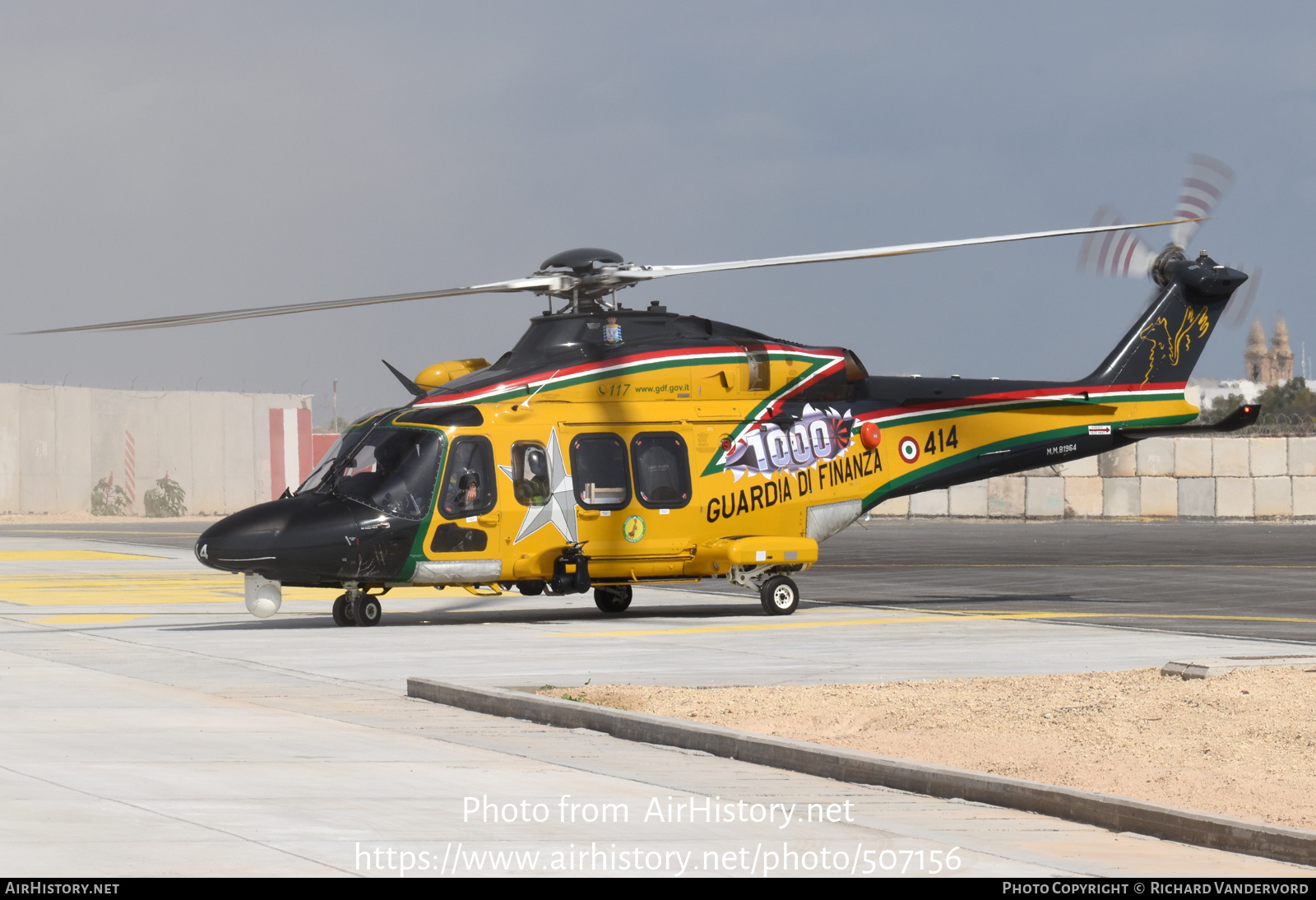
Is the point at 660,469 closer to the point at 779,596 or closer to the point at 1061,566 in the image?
the point at 779,596

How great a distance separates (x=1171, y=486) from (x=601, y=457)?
41.3m

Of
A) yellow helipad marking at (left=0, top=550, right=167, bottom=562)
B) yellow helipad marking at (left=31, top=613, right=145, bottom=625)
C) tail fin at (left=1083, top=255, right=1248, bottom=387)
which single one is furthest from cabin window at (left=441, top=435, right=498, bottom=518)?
yellow helipad marking at (left=0, top=550, right=167, bottom=562)

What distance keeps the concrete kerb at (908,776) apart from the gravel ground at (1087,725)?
1.69ft

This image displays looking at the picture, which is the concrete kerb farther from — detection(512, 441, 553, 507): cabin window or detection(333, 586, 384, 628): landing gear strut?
detection(512, 441, 553, 507): cabin window

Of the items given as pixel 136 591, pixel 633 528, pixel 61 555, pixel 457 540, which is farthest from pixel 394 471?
pixel 61 555

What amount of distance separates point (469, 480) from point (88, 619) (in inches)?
203

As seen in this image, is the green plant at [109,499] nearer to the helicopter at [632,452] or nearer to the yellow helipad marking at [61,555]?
the yellow helipad marking at [61,555]

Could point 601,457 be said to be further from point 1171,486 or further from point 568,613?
point 1171,486

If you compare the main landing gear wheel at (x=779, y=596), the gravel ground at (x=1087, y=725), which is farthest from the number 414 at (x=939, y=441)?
the gravel ground at (x=1087, y=725)

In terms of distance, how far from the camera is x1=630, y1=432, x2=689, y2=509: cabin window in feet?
69.6

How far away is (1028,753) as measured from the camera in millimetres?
9562

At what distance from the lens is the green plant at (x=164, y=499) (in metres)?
71.4

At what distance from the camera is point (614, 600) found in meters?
22.2

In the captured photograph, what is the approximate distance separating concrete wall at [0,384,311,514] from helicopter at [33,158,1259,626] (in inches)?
1936
